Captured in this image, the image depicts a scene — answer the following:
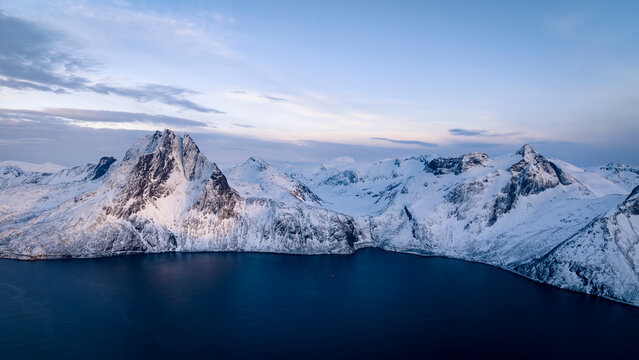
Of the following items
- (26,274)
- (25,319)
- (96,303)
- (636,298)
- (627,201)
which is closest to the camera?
(25,319)

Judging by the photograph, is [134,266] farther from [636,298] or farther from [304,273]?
[636,298]

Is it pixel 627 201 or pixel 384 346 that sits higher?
pixel 627 201

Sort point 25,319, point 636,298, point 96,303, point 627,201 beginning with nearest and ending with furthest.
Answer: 1. point 25,319
2. point 96,303
3. point 636,298
4. point 627,201

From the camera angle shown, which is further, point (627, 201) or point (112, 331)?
point (627, 201)

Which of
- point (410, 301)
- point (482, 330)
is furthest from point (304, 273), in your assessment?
point (482, 330)

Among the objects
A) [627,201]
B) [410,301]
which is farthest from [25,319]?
[627,201]

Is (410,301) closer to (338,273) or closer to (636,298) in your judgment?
(338,273)

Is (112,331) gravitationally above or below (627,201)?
below
